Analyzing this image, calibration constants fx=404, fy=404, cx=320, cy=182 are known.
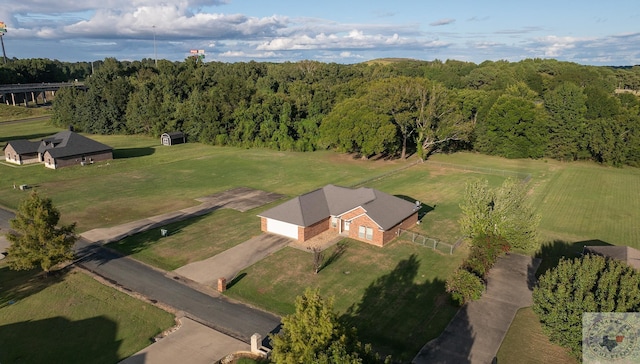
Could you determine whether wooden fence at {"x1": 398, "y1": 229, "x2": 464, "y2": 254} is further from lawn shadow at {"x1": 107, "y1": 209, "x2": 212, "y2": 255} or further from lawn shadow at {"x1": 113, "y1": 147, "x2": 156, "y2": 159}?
lawn shadow at {"x1": 113, "y1": 147, "x2": 156, "y2": 159}

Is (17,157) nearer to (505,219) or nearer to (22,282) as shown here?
(22,282)

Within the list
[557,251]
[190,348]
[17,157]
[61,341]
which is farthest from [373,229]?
[17,157]

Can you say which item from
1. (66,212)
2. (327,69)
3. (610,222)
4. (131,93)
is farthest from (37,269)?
(327,69)

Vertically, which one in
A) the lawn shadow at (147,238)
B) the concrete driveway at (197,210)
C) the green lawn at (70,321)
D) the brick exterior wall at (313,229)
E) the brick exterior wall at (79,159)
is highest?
the brick exterior wall at (79,159)

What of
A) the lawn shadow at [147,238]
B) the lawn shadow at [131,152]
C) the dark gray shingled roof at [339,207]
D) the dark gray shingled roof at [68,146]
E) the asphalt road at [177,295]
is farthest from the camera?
the lawn shadow at [131,152]

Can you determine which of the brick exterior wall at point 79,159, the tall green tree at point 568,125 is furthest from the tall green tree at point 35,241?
the tall green tree at point 568,125

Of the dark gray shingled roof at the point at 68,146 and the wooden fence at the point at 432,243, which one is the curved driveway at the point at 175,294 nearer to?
the wooden fence at the point at 432,243
